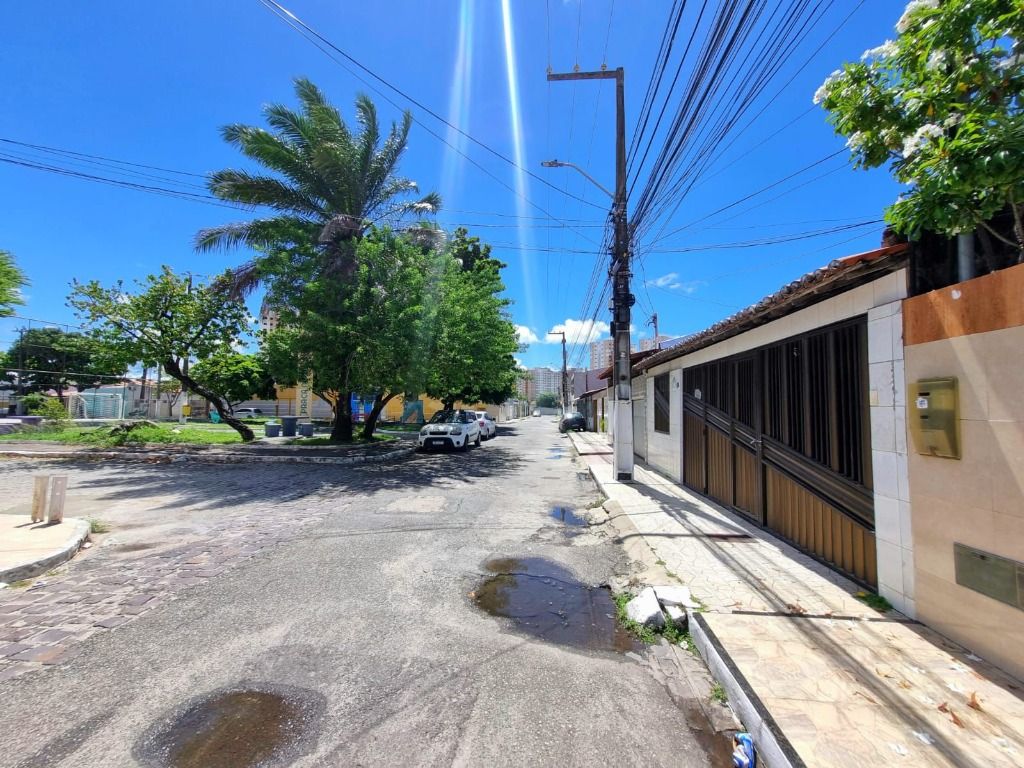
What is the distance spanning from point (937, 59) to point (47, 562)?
8.63m

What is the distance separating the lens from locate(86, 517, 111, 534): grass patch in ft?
21.5

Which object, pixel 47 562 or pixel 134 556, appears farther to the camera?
pixel 134 556

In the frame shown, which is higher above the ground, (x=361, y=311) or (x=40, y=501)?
(x=361, y=311)

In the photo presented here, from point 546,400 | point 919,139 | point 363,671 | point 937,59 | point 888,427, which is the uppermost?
point 937,59

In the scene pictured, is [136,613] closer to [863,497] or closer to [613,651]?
[613,651]

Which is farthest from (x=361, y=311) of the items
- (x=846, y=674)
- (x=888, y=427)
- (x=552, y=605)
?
(x=846, y=674)

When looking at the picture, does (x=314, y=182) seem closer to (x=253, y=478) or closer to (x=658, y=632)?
(x=253, y=478)

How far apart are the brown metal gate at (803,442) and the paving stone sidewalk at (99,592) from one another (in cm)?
646

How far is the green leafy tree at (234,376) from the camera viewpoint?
1748 centimetres

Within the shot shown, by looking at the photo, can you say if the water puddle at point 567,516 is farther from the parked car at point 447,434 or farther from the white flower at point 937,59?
the parked car at point 447,434

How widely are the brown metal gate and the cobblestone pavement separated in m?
6.47

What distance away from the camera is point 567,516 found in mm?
8156

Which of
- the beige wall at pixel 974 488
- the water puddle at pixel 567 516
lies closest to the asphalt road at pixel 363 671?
the water puddle at pixel 567 516

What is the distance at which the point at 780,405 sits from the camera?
6113 mm
